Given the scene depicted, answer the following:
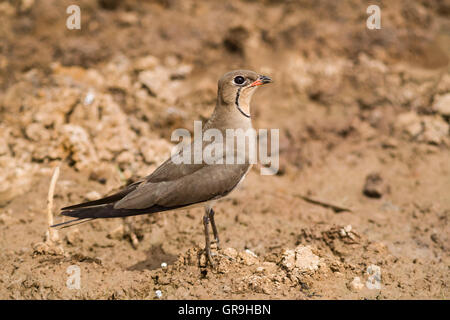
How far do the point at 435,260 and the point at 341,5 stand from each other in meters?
5.56

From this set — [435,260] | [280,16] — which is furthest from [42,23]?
[435,260]

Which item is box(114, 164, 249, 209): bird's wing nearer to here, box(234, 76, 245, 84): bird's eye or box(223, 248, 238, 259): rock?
box(223, 248, 238, 259): rock

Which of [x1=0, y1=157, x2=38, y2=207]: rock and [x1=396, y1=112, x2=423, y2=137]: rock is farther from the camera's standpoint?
[x1=396, y1=112, x2=423, y2=137]: rock

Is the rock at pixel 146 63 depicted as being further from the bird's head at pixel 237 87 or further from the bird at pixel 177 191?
the bird at pixel 177 191

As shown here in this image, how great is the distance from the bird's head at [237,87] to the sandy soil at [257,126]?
156 centimetres

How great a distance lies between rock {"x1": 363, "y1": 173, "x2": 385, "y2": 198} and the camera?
246 inches

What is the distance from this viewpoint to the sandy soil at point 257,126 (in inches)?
170

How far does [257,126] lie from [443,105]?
2.95 m

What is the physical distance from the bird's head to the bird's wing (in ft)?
2.46

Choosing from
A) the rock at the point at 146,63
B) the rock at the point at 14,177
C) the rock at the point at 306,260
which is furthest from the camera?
the rock at the point at 146,63

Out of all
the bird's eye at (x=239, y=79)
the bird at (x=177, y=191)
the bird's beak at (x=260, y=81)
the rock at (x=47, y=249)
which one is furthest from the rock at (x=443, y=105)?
the rock at (x=47, y=249)

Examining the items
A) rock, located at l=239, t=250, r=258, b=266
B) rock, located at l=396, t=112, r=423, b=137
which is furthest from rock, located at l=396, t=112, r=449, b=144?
rock, located at l=239, t=250, r=258, b=266

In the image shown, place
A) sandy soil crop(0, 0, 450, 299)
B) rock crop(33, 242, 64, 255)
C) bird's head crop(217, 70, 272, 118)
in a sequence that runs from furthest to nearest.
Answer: bird's head crop(217, 70, 272, 118), rock crop(33, 242, 64, 255), sandy soil crop(0, 0, 450, 299)

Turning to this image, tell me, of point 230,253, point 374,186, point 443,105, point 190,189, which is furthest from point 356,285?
point 443,105
